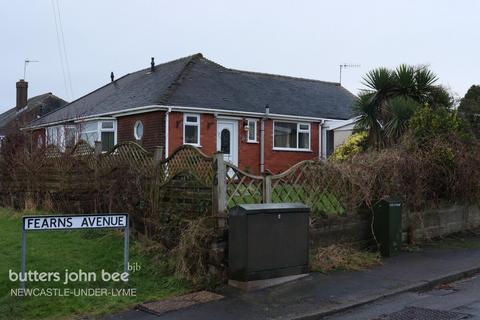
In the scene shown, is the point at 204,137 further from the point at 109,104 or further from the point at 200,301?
the point at 200,301

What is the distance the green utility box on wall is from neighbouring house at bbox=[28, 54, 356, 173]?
1054 centimetres

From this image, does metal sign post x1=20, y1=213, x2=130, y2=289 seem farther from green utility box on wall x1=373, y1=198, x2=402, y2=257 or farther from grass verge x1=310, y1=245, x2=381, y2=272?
green utility box on wall x1=373, y1=198, x2=402, y2=257

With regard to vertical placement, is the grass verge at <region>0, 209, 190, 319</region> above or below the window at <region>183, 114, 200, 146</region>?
below

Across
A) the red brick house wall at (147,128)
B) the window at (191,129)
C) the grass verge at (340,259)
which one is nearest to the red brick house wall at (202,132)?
the window at (191,129)

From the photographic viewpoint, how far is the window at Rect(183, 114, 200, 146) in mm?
20062

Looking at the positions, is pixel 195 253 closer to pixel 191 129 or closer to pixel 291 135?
pixel 191 129

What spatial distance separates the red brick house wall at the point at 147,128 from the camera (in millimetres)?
19750

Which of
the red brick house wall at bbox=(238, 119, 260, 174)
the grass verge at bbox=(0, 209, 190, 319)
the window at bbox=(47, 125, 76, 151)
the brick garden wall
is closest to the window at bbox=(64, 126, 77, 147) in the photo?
the window at bbox=(47, 125, 76, 151)

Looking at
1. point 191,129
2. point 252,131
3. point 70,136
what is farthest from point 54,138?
point 252,131

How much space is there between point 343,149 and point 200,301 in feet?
34.1

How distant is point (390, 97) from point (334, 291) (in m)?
8.13

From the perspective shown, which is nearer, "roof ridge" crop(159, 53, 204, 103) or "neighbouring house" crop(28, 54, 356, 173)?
"roof ridge" crop(159, 53, 204, 103)

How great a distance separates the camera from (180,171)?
30.2ft

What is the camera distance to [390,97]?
14.7 metres
